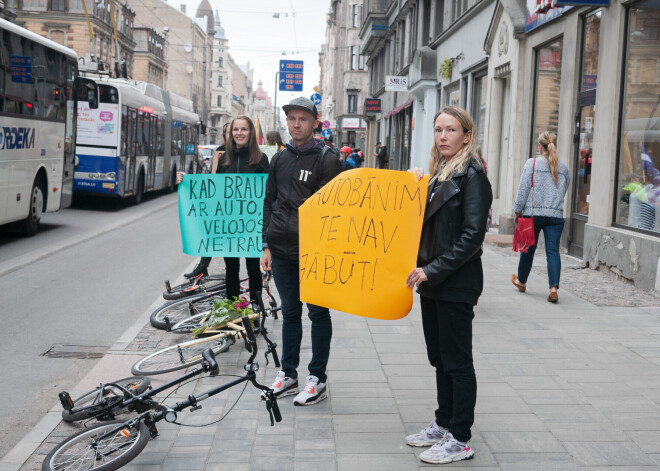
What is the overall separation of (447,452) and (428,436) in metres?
0.27

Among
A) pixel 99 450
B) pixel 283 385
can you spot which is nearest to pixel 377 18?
pixel 283 385

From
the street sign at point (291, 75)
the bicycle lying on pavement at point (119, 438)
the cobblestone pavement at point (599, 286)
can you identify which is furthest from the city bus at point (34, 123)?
the street sign at point (291, 75)

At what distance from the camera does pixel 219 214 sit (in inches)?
287

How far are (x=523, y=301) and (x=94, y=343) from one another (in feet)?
15.0

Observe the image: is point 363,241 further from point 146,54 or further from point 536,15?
point 146,54

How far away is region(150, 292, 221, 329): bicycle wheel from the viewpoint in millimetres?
7375

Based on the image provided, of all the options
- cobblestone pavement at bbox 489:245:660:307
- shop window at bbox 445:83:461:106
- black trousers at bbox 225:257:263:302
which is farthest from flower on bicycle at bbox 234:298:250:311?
shop window at bbox 445:83:461:106

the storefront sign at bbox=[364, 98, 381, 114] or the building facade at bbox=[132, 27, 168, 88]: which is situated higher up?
the building facade at bbox=[132, 27, 168, 88]

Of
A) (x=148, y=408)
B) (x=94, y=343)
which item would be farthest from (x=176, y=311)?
(x=148, y=408)

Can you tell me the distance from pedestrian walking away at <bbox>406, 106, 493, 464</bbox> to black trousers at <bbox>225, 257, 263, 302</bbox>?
302 centimetres

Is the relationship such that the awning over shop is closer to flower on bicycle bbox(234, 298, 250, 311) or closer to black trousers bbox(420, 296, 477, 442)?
flower on bicycle bbox(234, 298, 250, 311)

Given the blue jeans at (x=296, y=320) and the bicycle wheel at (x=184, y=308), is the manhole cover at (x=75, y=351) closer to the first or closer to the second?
the bicycle wheel at (x=184, y=308)

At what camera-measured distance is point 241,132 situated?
22.0 feet

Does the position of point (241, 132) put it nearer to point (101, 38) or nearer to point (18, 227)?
point (18, 227)
